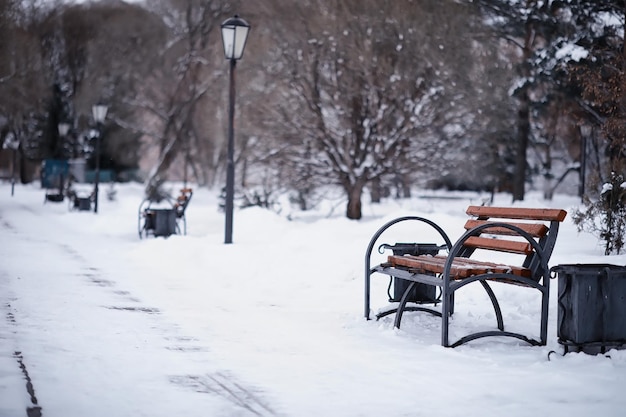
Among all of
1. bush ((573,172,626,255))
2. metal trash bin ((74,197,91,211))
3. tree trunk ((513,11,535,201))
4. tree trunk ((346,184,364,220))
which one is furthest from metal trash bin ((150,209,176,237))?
metal trash bin ((74,197,91,211))

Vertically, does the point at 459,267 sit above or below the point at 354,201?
below

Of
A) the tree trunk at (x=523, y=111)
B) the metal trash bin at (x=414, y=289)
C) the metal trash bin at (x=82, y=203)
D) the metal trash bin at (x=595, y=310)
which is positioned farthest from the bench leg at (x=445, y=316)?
the metal trash bin at (x=82, y=203)

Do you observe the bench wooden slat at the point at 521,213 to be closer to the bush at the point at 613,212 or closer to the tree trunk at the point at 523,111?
the bush at the point at 613,212

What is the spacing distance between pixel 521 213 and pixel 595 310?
1281 millimetres

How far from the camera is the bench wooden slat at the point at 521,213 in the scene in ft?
24.0

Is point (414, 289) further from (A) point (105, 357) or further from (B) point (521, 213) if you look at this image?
(A) point (105, 357)

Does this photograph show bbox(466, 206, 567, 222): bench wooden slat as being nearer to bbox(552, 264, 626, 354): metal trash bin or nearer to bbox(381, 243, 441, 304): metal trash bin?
bbox(552, 264, 626, 354): metal trash bin

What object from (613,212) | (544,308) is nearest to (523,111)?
(613,212)

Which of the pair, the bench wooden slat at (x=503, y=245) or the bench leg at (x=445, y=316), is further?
the bench wooden slat at (x=503, y=245)

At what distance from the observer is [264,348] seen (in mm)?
7219

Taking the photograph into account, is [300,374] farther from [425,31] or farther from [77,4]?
[77,4]

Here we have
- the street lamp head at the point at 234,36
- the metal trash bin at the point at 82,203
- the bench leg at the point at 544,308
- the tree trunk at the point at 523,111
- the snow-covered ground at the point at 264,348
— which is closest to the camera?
the snow-covered ground at the point at 264,348

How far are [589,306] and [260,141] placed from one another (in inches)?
756

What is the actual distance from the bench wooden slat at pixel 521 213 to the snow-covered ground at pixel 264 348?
1.05m
